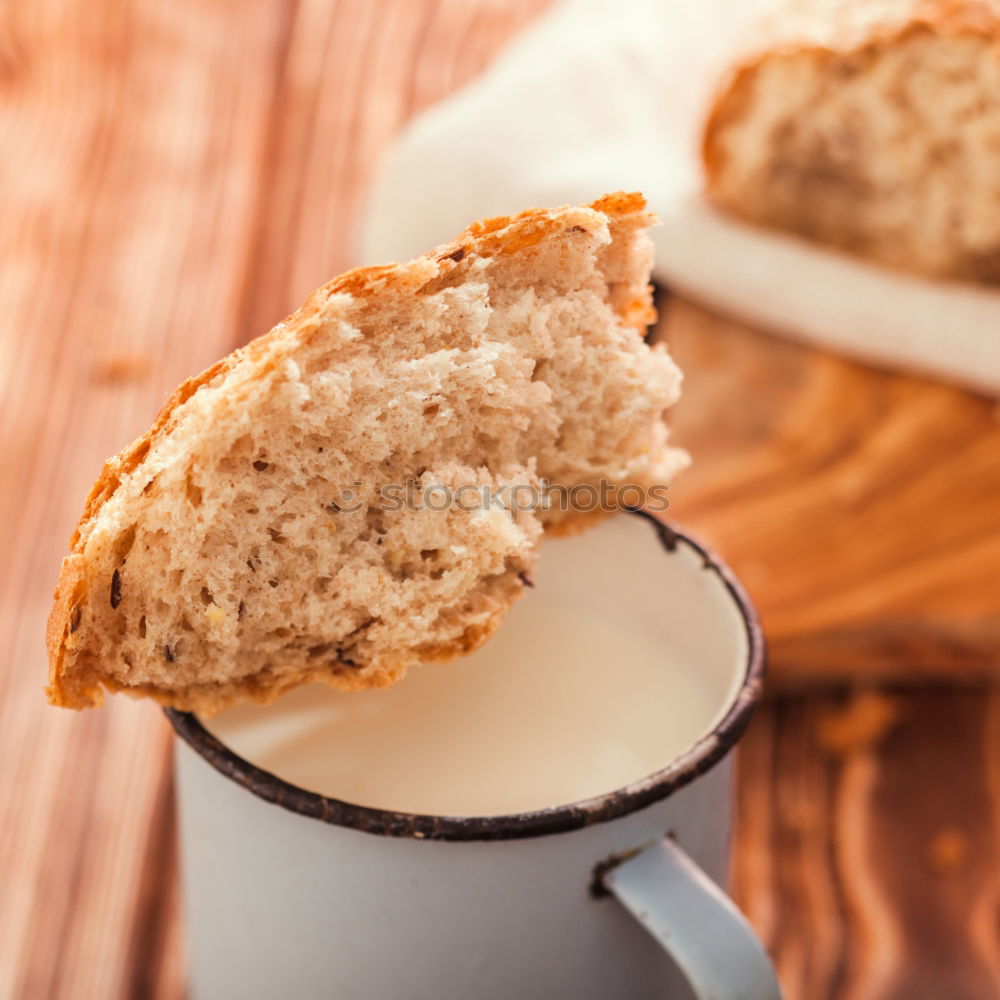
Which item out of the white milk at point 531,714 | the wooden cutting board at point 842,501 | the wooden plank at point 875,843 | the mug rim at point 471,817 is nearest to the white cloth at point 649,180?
the wooden cutting board at point 842,501

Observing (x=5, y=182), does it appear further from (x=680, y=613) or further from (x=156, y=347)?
(x=680, y=613)

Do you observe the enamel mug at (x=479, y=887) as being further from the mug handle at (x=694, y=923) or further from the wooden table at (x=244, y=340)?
the wooden table at (x=244, y=340)

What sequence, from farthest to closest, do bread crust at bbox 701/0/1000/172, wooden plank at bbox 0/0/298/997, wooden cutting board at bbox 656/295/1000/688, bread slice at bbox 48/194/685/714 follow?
bread crust at bbox 701/0/1000/172, wooden cutting board at bbox 656/295/1000/688, wooden plank at bbox 0/0/298/997, bread slice at bbox 48/194/685/714

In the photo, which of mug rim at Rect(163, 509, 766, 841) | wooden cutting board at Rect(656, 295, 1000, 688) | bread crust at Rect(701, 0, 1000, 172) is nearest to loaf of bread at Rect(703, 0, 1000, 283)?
bread crust at Rect(701, 0, 1000, 172)

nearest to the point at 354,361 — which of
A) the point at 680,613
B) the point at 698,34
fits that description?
the point at 680,613

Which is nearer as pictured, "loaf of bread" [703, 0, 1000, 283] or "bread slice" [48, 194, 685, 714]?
"bread slice" [48, 194, 685, 714]

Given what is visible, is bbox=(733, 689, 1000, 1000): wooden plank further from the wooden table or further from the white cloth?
the white cloth

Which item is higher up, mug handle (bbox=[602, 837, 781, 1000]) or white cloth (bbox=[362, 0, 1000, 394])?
white cloth (bbox=[362, 0, 1000, 394])
